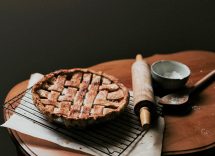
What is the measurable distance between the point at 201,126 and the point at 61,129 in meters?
0.43

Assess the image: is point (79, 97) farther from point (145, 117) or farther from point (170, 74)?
point (170, 74)

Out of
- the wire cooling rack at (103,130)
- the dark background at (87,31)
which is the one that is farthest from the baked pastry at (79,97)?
the dark background at (87,31)

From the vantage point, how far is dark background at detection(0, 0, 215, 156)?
5.21 ft

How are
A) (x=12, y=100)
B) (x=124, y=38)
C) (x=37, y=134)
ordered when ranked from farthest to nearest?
(x=124, y=38), (x=12, y=100), (x=37, y=134)

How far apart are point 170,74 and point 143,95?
0.25 metres

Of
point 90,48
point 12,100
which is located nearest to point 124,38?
point 90,48

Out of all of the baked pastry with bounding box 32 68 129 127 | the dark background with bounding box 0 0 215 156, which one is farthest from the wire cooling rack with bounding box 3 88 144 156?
the dark background with bounding box 0 0 215 156

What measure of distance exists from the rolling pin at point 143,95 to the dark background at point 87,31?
55cm

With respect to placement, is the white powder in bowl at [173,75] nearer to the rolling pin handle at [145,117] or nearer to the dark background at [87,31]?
the rolling pin handle at [145,117]

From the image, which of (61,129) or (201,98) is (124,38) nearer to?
(201,98)

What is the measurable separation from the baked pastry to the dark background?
50 centimetres

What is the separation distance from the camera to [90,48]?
1.75 m

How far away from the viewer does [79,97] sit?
3.60ft

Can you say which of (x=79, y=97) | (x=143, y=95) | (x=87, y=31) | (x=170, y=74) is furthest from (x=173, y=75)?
(x=87, y=31)
